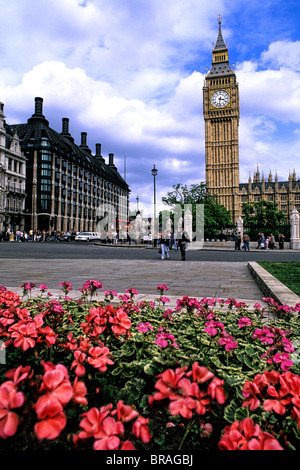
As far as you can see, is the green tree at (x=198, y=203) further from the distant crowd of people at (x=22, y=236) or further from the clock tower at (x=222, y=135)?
the clock tower at (x=222, y=135)

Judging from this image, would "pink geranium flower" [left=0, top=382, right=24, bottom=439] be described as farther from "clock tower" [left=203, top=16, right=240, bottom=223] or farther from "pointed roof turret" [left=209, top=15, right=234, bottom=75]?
"pointed roof turret" [left=209, top=15, right=234, bottom=75]

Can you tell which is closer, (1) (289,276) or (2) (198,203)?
(1) (289,276)

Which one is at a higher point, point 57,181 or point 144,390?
point 57,181

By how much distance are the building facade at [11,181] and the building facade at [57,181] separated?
9.56 feet

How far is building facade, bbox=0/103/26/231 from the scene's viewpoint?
5234 cm

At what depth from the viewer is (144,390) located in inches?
69.1

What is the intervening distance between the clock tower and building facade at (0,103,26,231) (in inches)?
2263

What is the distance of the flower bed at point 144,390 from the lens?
941mm

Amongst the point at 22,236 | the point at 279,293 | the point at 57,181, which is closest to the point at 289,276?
the point at 279,293

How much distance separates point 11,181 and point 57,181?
14432mm

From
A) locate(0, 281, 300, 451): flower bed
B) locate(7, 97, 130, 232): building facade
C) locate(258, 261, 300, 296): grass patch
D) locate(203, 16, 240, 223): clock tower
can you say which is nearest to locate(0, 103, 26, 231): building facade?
locate(7, 97, 130, 232): building facade

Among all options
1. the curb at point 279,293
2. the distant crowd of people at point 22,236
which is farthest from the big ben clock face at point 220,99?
the curb at point 279,293

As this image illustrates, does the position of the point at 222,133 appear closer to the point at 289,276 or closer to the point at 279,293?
the point at 289,276
